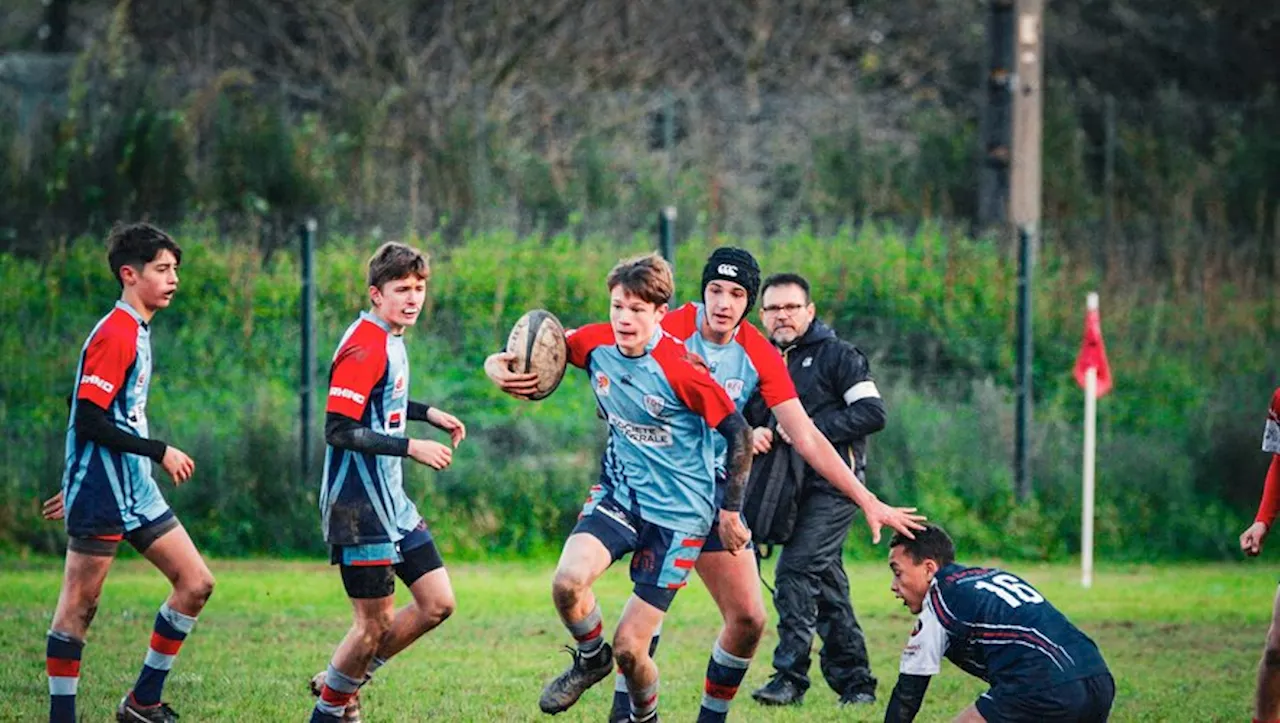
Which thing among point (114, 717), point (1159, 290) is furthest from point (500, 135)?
point (114, 717)

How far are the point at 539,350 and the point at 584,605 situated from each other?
1002 mm

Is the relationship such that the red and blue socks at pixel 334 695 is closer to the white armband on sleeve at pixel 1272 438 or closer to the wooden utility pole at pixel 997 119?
the white armband on sleeve at pixel 1272 438

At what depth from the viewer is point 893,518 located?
6719 mm

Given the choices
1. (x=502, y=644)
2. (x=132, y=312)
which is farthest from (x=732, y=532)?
(x=502, y=644)

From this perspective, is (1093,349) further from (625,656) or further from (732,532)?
(625,656)

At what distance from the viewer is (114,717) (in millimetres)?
7520

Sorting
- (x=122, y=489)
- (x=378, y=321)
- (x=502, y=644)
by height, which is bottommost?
(x=502, y=644)

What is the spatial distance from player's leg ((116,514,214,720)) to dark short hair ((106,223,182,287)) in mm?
1048

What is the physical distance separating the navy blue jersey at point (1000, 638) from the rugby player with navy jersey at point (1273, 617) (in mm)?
1154

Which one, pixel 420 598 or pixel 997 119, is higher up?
pixel 997 119

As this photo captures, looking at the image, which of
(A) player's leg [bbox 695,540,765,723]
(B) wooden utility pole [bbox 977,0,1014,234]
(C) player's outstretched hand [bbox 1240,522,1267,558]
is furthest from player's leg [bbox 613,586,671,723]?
(B) wooden utility pole [bbox 977,0,1014,234]

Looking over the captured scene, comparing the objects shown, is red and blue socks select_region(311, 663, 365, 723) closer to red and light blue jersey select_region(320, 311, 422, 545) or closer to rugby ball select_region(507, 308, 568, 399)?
red and light blue jersey select_region(320, 311, 422, 545)

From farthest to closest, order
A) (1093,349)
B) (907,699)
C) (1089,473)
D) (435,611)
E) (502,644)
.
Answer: (1093,349) < (1089,473) < (502,644) < (435,611) < (907,699)

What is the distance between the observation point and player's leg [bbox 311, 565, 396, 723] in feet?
22.7
